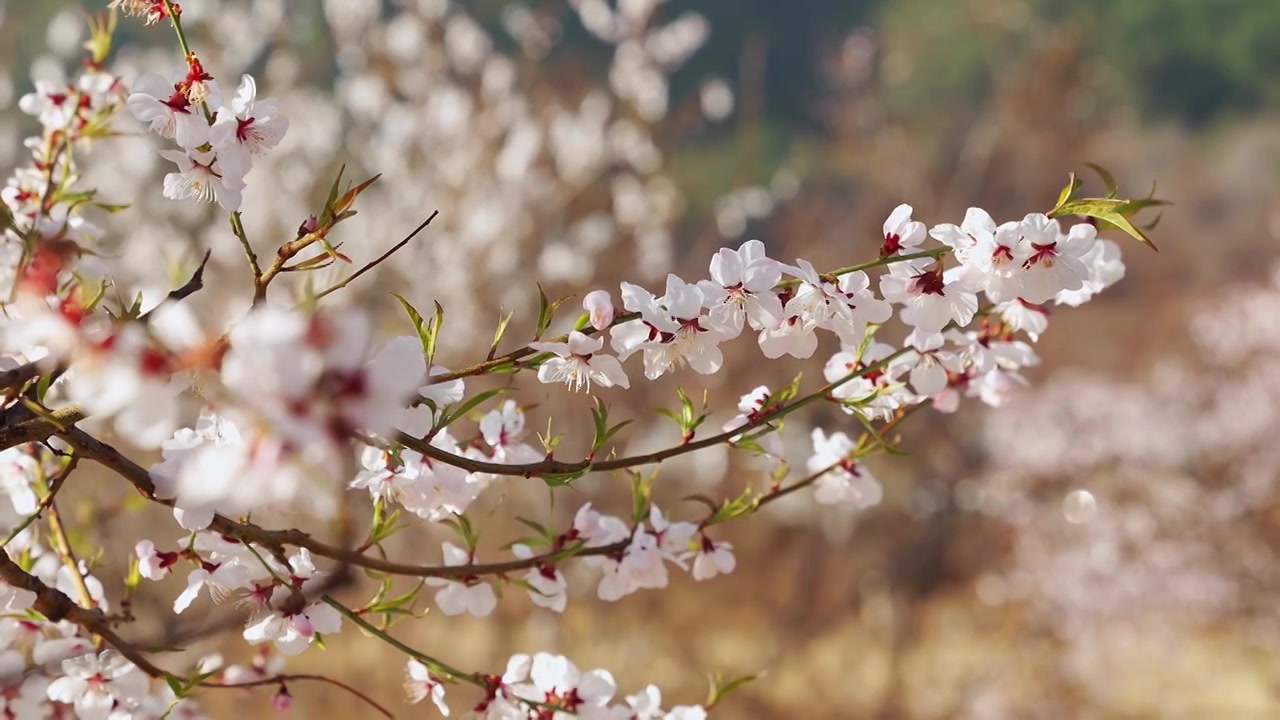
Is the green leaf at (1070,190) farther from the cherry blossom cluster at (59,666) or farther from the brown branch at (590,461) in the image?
the cherry blossom cluster at (59,666)

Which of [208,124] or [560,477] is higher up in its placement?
[208,124]

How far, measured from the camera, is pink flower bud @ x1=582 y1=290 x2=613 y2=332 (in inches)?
21.6

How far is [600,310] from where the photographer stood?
1.81 ft

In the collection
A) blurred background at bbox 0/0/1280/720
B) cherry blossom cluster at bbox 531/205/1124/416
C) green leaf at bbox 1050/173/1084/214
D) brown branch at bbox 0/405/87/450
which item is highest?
blurred background at bbox 0/0/1280/720

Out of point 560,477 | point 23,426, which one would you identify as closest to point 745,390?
point 560,477

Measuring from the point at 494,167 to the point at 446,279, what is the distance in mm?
517

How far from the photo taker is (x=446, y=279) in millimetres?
4410

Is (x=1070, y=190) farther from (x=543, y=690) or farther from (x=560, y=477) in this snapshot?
(x=543, y=690)

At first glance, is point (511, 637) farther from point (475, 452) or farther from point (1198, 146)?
point (1198, 146)

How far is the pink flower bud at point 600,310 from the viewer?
0.55m

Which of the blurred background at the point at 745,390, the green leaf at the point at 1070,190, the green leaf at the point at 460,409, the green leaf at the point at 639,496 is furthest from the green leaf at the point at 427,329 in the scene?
the blurred background at the point at 745,390

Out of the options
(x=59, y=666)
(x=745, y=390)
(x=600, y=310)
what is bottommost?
(x=59, y=666)

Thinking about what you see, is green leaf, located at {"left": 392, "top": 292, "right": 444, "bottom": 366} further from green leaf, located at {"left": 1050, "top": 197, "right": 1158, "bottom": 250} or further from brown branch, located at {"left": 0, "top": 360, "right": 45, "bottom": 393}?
green leaf, located at {"left": 1050, "top": 197, "right": 1158, "bottom": 250}

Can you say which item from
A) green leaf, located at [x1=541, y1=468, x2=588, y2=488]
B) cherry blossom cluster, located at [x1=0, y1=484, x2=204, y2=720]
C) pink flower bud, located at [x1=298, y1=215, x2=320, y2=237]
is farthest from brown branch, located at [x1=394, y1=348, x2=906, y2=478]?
cherry blossom cluster, located at [x1=0, y1=484, x2=204, y2=720]
